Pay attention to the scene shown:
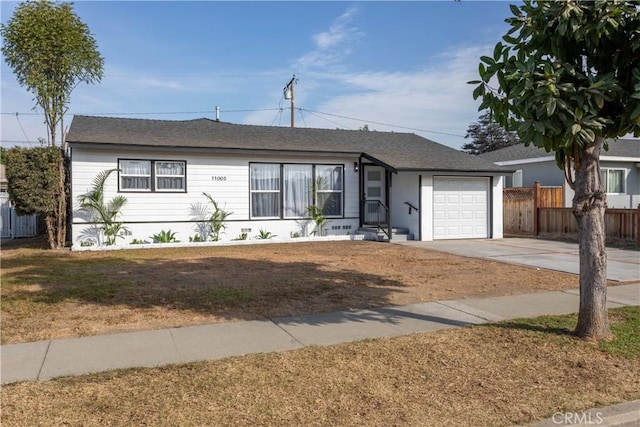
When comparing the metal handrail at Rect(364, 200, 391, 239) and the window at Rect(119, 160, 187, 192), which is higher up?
the window at Rect(119, 160, 187, 192)

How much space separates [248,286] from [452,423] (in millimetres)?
5421

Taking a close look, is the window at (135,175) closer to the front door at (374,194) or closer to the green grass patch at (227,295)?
the front door at (374,194)

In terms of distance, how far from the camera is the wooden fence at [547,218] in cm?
1576

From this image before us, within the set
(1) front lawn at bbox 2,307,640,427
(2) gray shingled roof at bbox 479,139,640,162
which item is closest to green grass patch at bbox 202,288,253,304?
(1) front lawn at bbox 2,307,640,427

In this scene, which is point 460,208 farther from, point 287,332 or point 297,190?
point 287,332

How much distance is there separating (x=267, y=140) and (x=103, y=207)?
6227 millimetres

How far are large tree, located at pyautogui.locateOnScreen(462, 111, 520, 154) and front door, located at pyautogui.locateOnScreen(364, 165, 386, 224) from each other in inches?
1463

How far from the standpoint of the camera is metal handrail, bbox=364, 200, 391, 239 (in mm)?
18166

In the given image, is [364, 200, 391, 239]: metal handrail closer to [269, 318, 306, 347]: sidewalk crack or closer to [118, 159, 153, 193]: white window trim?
[118, 159, 153, 193]: white window trim

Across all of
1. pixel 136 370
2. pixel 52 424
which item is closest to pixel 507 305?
pixel 136 370

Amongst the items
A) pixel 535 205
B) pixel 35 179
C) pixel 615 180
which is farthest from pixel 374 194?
pixel 615 180

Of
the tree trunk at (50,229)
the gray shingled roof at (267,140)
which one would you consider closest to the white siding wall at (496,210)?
the gray shingled roof at (267,140)

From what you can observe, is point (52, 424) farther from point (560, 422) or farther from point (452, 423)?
point (560, 422)

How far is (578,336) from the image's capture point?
17.7 ft
